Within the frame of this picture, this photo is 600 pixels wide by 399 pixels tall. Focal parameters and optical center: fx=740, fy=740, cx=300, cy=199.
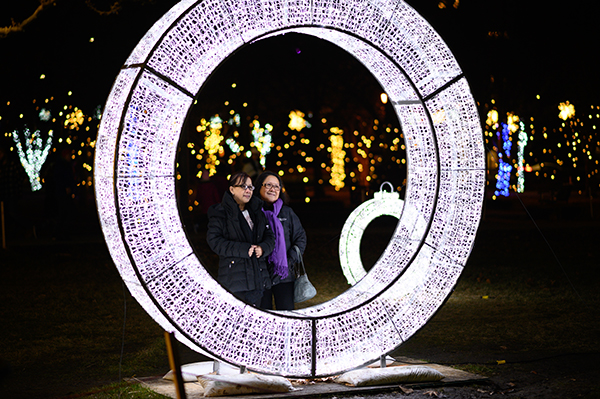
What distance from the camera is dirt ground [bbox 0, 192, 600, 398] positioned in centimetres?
649

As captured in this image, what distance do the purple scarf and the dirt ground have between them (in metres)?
1.42

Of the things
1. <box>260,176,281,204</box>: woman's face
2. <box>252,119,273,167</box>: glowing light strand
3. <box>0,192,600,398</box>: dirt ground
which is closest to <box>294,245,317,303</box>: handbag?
<box>260,176,281,204</box>: woman's face

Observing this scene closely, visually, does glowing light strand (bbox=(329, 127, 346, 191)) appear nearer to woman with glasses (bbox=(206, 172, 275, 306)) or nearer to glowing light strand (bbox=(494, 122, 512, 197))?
glowing light strand (bbox=(494, 122, 512, 197))

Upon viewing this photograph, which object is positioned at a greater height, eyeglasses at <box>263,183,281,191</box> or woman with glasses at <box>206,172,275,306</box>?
eyeglasses at <box>263,183,281,191</box>

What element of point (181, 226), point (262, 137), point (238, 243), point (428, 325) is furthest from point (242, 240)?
point (262, 137)

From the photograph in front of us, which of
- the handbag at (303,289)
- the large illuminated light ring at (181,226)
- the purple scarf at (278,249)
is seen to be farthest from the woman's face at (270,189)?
the large illuminated light ring at (181,226)

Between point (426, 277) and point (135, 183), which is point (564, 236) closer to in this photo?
point (426, 277)

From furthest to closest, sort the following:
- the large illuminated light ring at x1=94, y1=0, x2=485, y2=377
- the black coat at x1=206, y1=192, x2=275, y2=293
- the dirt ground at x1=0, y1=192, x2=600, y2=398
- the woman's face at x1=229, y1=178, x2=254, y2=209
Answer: the woman's face at x1=229, y1=178, x2=254, y2=209 → the black coat at x1=206, y1=192, x2=275, y2=293 → the dirt ground at x1=0, y1=192, x2=600, y2=398 → the large illuminated light ring at x1=94, y1=0, x2=485, y2=377

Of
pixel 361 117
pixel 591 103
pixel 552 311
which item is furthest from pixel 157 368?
pixel 361 117

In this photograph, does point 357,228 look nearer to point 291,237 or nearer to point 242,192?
point 291,237

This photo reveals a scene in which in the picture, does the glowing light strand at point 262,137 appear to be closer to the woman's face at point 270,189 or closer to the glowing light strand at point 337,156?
the glowing light strand at point 337,156

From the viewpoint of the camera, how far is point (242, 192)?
6.83 meters

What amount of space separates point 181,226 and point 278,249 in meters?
1.43

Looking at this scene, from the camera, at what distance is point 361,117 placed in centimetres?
3297
